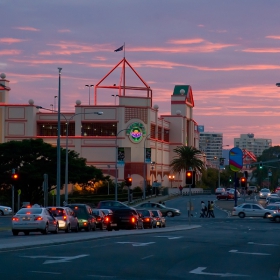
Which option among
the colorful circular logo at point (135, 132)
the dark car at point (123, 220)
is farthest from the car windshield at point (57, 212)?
A: the colorful circular logo at point (135, 132)

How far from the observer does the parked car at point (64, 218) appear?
3588cm

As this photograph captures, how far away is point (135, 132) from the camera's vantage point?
10875cm

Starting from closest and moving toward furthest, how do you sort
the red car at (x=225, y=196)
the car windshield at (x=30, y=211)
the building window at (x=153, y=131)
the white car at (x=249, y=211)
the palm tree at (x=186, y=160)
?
the car windshield at (x=30, y=211) < the white car at (x=249, y=211) < the red car at (x=225, y=196) < the building window at (x=153, y=131) < the palm tree at (x=186, y=160)

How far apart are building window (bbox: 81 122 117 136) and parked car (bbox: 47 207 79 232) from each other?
238 feet

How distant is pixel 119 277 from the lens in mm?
16016

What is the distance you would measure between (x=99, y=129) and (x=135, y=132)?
19.4 ft

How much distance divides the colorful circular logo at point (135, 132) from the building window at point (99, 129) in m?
2.57

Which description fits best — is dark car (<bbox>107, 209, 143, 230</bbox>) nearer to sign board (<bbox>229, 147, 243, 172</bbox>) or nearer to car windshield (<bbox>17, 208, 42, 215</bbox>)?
car windshield (<bbox>17, 208, 42, 215</bbox>)

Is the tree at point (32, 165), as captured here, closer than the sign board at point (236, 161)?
No

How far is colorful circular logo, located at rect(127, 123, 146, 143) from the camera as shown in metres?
109

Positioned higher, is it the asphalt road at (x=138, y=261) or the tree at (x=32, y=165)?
the tree at (x=32, y=165)

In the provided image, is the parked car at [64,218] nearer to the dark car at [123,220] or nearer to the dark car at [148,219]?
the dark car at [123,220]

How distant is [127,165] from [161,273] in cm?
9287

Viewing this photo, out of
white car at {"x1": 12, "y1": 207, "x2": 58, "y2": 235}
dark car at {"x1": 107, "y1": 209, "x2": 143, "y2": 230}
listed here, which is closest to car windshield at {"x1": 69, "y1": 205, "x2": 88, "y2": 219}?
dark car at {"x1": 107, "y1": 209, "x2": 143, "y2": 230}
